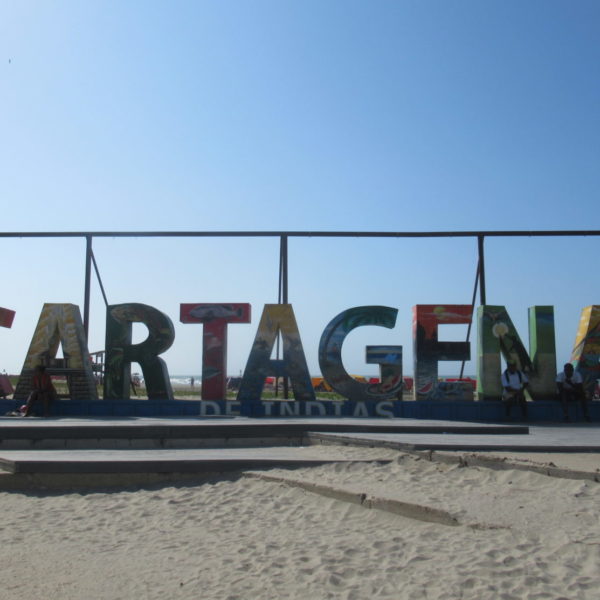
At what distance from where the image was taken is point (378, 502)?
6.49 metres

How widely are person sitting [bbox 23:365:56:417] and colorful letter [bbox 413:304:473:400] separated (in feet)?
26.3

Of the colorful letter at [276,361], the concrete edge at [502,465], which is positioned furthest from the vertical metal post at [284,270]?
the concrete edge at [502,465]

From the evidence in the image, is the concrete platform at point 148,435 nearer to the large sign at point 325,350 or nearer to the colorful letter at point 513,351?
the large sign at point 325,350

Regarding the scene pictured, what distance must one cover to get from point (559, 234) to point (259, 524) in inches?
477

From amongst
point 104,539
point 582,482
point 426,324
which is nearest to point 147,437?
point 104,539

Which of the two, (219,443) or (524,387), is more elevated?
(524,387)

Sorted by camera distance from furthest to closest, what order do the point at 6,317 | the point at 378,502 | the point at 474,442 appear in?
the point at 6,317 < the point at 474,442 < the point at 378,502

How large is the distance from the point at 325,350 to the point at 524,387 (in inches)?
175

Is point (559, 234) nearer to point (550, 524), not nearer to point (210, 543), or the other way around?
point (550, 524)

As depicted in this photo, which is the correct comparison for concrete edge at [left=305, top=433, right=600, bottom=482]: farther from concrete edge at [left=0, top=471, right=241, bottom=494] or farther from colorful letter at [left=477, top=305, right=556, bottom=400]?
colorful letter at [left=477, top=305, right=556, bottom=400]

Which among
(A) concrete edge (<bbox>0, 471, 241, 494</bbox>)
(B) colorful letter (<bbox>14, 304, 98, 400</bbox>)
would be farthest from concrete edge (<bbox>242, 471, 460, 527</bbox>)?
(B) colorful letter (<bbox>14, 304, 98, 400</bbox>)

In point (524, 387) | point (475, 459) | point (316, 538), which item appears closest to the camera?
point (316, 538)

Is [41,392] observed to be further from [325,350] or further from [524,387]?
[524,387]

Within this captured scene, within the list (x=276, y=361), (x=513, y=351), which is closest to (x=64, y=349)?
(x=276, y=361)
